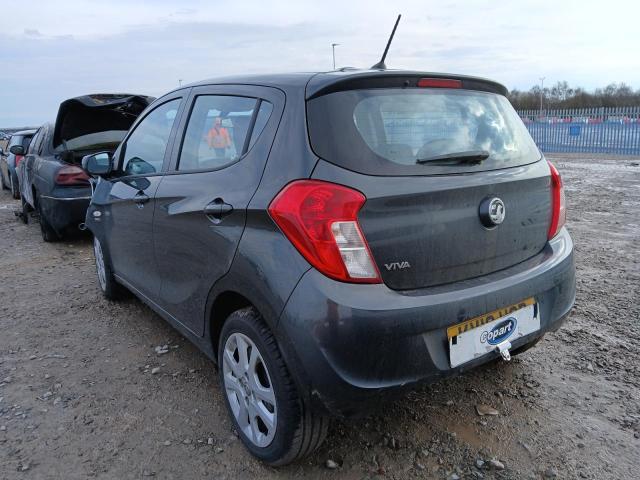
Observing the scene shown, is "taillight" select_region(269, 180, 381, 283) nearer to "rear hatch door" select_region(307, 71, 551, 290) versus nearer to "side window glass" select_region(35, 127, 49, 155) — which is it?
"rear hatch door" select_region(307, 71, 551, 290)

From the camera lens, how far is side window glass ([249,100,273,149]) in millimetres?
2372

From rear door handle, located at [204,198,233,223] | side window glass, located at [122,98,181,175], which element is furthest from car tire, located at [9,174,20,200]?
rear door handle, located at [204,198,233,223]

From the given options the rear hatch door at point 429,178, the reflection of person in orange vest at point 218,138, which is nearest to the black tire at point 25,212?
the reflection of person in orange vest at point 218,138

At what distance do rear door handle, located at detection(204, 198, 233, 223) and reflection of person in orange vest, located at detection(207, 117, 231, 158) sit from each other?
278 mm

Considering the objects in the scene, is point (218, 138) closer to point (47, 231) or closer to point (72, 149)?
point (72, 149)

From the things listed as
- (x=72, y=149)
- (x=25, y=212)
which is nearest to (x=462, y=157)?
(x=72, y=149)

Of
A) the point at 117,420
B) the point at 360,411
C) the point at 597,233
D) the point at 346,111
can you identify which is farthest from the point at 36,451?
the point at 597,233

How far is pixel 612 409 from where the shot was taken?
2740mm

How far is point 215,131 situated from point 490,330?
65.6 inches

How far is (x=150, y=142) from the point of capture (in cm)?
357

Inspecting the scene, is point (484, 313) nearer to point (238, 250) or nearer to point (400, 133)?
point (400, 133)

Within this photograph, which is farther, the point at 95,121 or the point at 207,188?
the point at 95,121

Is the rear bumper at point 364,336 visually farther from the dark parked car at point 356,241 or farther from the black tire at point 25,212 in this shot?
the black tire at point 25,212

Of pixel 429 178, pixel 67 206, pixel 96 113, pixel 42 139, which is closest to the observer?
pixel 429 178
